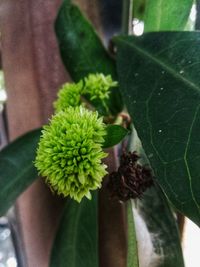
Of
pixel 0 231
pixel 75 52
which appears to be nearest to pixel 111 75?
pixel 75 52

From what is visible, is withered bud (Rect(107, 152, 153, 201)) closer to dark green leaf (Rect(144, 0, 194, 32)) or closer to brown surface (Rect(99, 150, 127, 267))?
brown surface (Rect(99, 150, 127, 267))

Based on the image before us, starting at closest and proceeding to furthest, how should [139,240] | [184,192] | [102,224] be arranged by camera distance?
[184,192] → [139,240] → [102,224]

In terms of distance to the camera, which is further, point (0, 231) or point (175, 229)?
point (0, 231)

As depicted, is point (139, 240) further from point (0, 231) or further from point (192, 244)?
point (0, 231)

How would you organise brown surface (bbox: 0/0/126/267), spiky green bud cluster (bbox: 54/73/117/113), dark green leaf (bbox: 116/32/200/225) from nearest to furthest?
dark green leaf (bbox: 116/32/200/225) → spiky green bud cluster (bbox: 54/73/117/113) → brown surface (bbox: 0/0/126/267)

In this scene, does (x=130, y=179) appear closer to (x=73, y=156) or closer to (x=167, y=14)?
(x=73, y=156)

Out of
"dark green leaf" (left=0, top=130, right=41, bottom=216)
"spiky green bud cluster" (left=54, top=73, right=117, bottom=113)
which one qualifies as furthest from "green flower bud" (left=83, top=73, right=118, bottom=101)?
"dark green leaf" (left=0, top=130, right=41, bottom=216)
